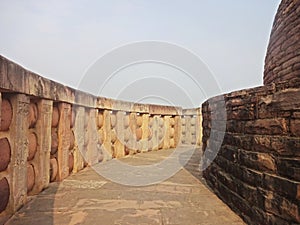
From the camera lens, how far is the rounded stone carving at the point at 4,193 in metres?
2.33

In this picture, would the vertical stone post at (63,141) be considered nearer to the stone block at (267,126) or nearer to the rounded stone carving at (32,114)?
the rounded stone carving at (32,114)

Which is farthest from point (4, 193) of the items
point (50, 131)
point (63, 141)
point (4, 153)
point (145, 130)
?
point (145, 130)

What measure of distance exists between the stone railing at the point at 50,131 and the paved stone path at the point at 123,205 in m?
0.23

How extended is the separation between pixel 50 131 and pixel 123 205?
136 cm

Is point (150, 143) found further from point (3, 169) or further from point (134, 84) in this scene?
point (3, 169)

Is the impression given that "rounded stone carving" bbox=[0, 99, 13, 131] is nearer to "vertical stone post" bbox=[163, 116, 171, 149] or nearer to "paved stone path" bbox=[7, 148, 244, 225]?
"paved stone path" bbox=[7, 148, 244, 225]

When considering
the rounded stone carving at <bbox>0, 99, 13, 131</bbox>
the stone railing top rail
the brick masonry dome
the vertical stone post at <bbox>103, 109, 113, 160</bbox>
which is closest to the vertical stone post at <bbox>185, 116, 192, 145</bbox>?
the stone railing top rail

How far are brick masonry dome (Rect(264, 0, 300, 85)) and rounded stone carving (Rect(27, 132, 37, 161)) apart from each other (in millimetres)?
3019

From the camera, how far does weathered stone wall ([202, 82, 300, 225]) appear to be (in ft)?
6.03

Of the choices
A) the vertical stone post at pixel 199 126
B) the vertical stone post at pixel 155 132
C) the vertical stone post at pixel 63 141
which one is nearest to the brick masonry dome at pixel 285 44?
the vertical stone post at pixel 63 141

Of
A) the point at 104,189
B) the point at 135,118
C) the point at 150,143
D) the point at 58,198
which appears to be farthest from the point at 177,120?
the point at 58,198

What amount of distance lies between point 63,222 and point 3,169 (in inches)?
26.6

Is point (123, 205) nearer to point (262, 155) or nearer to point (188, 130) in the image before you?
point (262, 155)

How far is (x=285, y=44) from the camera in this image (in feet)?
14.0
